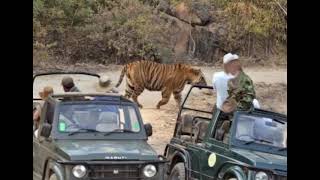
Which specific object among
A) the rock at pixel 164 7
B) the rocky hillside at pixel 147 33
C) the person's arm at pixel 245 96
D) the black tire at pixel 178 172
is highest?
the rock at pixel 164 7

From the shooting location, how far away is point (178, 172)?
753 cm

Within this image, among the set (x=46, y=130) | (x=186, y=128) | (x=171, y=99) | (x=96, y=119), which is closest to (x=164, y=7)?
(x=171, y=99)

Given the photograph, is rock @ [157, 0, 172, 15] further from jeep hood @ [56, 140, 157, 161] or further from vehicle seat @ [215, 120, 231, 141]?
jeep hood @ [56, 140, 157, 161]

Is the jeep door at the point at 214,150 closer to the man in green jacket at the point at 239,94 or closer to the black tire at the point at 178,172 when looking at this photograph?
the man in green jacket at the point at 239,94

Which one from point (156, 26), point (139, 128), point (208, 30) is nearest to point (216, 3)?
point (208, 30)

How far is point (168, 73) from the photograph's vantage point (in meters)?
15.1

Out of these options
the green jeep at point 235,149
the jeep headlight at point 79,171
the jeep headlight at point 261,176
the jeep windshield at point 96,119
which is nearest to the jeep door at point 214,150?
the green jeep at point 235,149

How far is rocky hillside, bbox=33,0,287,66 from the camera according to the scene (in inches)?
781

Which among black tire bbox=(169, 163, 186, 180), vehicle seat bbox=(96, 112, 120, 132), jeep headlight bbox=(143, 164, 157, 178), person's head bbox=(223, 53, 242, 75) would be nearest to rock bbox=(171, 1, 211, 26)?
person's head bbox=(223, 53, 242, 75)

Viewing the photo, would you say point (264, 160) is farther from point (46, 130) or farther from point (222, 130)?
point (46, 130)

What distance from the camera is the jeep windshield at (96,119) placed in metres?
6.91

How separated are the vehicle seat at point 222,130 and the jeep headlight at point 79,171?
5.40ft

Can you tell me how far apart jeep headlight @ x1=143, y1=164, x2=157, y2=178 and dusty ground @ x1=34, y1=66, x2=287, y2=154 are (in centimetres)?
471
